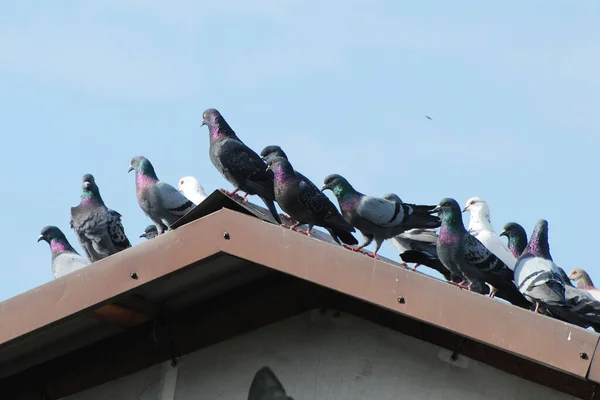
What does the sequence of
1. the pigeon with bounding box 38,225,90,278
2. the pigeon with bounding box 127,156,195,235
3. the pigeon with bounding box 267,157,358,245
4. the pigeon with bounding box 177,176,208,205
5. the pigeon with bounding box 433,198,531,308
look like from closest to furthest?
the pigeon with bounding box 433,198,531,308, the pigeon with bounding box 267,157,358,245, the pigeon with bounding box 127,156,195,235, the pigeon with bounding box 38,225,90,278, the pigeon with bounding box 177,176,208,205

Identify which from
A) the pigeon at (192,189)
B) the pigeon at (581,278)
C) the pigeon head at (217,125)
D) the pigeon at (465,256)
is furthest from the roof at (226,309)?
the pigeon at (581,278)

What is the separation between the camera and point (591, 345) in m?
5.66

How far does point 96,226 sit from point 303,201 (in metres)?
2.40

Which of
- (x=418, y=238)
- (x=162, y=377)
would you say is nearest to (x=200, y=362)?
(x=162, y=377)

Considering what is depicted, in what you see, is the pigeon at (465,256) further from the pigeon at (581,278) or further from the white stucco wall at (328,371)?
the pigeon at (581,278)

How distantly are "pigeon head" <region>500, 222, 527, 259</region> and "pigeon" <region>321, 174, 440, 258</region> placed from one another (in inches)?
66.6

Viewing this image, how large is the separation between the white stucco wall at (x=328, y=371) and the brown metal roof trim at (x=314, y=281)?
2.04 feet

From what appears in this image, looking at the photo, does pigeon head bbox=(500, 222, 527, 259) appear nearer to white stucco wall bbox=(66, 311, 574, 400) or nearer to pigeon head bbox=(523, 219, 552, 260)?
pigeon head bbox=(523, 219, 552, 260)

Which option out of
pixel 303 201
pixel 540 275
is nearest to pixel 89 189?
pixel 303 201

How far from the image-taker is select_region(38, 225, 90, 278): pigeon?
36.3 feet

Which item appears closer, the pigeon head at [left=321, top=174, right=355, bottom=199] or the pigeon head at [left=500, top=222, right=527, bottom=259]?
the pigeon head at [left=321, top=174, right=355, bottom=199]

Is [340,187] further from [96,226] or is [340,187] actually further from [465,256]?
[96,226]

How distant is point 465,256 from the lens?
9492 millimetres

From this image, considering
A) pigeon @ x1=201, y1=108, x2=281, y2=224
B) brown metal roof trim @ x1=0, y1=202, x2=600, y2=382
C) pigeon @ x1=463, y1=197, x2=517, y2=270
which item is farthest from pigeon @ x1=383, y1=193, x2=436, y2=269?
brown metal roof trim @ x1=0, y1=202, x2=600, y2=382
